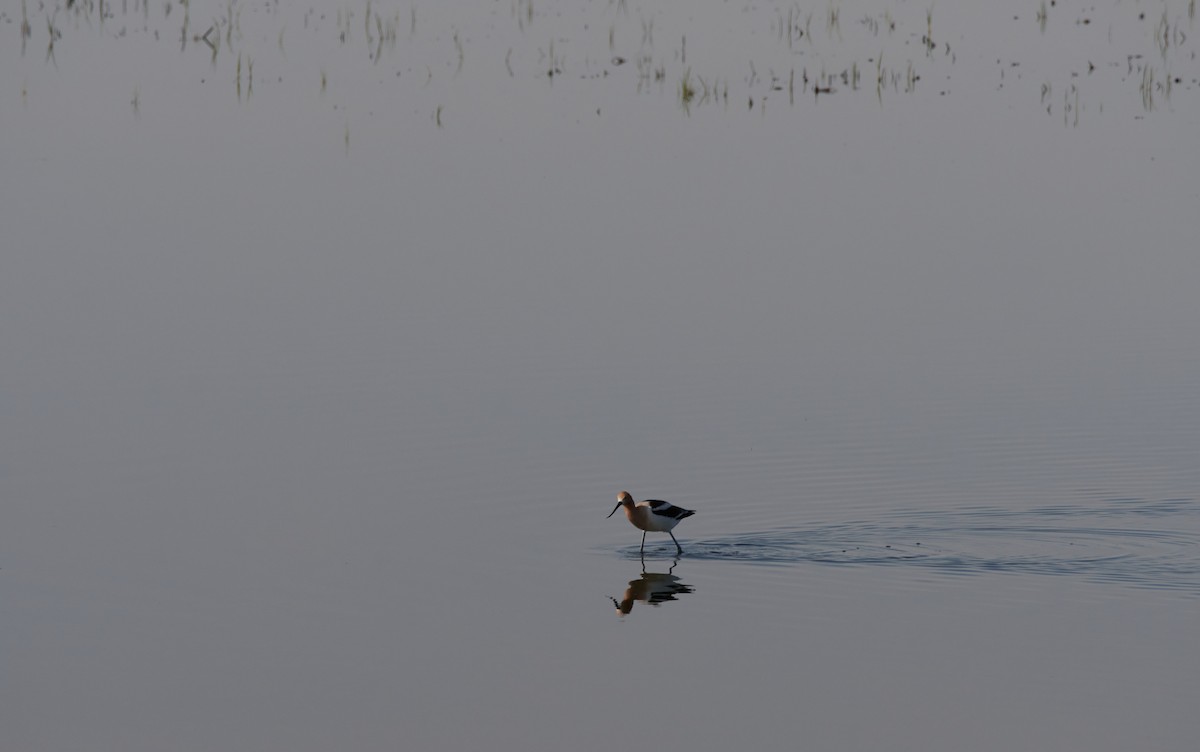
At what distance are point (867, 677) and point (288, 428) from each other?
5.06 m

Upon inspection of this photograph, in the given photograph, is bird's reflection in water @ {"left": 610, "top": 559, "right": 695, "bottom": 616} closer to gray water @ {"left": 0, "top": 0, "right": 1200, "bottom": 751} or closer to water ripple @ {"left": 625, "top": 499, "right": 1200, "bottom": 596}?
gray water @ {"left": 0, "top": 0, "right": 1200, "bottom": 751}

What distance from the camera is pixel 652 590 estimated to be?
9.55m

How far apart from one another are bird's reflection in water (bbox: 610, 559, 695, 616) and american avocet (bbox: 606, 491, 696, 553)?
316 mm

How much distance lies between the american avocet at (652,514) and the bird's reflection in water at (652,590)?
0.32 metres

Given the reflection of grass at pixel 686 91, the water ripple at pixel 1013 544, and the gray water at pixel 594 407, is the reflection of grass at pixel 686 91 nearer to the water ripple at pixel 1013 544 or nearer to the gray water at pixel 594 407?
the gray water at pixel 594 407

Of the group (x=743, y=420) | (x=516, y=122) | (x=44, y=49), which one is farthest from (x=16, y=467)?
(x=44, y=49)

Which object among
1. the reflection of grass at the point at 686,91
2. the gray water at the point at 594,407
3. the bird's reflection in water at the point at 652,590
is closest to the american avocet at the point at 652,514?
the gray water at the point at 594,407

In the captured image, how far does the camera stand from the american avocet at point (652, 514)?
10141mm

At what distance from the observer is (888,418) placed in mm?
12148

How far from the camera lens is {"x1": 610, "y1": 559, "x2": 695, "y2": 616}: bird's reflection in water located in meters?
9.28

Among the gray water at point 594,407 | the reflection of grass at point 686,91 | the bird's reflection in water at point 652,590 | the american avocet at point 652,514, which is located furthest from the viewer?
the reflection of grass at point 686,91

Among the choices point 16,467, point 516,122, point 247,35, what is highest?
point 247,35

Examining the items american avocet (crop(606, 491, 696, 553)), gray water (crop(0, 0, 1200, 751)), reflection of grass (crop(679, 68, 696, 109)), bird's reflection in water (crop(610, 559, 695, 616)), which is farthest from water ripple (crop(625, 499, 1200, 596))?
reflection of grass (crop(679, 68, 696, 109))

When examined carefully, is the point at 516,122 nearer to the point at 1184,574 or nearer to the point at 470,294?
the point at 470,294
